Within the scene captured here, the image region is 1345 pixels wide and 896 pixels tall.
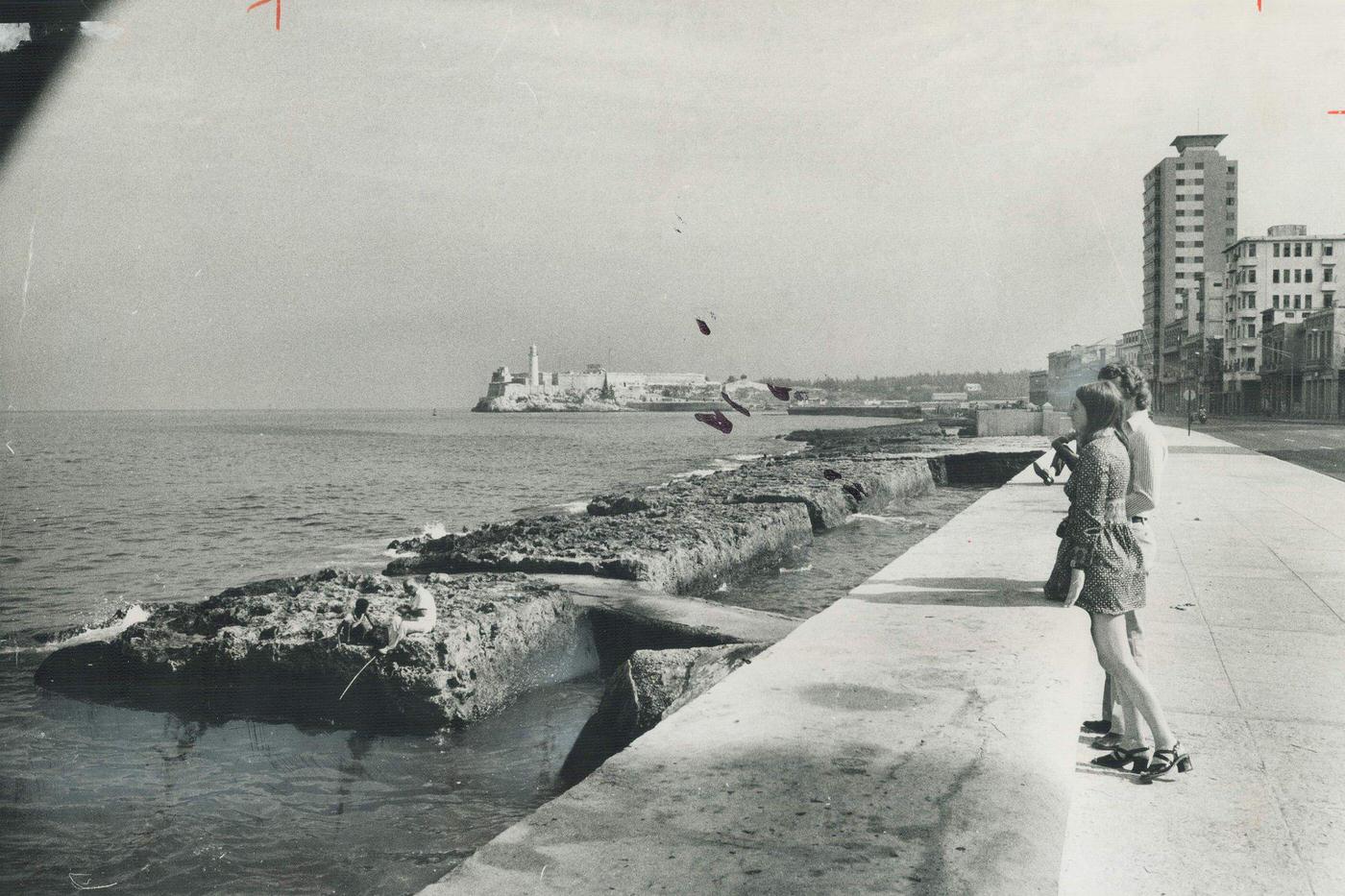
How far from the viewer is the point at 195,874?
189 inches

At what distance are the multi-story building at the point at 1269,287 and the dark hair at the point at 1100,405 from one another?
90603mm

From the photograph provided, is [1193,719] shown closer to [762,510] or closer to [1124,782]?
[1124,782]

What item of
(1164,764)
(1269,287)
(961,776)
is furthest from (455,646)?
(1269,287)

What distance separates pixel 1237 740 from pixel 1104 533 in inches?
52.4

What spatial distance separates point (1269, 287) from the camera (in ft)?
281

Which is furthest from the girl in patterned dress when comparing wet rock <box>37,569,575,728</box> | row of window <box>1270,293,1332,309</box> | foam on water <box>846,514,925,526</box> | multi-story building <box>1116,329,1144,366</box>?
multi-story building <box>1116,329,1144,366</box>

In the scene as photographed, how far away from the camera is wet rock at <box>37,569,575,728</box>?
22.4 ft

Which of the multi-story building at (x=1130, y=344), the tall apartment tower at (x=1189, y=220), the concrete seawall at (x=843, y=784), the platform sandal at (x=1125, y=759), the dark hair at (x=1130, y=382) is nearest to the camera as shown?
the concrete seawall at (x=843, y=784)

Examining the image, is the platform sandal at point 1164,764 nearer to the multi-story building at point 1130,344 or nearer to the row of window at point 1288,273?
the row of window at point 1288,273

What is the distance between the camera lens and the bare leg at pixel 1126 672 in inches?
158

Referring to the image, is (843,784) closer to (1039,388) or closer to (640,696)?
(640,696)

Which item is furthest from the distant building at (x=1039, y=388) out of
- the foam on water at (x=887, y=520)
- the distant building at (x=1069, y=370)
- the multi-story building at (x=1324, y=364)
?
the foam on water at (x=887, y=520)

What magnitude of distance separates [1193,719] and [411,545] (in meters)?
14.6

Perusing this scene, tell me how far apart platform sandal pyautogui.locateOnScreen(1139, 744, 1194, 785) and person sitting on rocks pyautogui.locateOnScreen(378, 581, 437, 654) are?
15.9 feet
